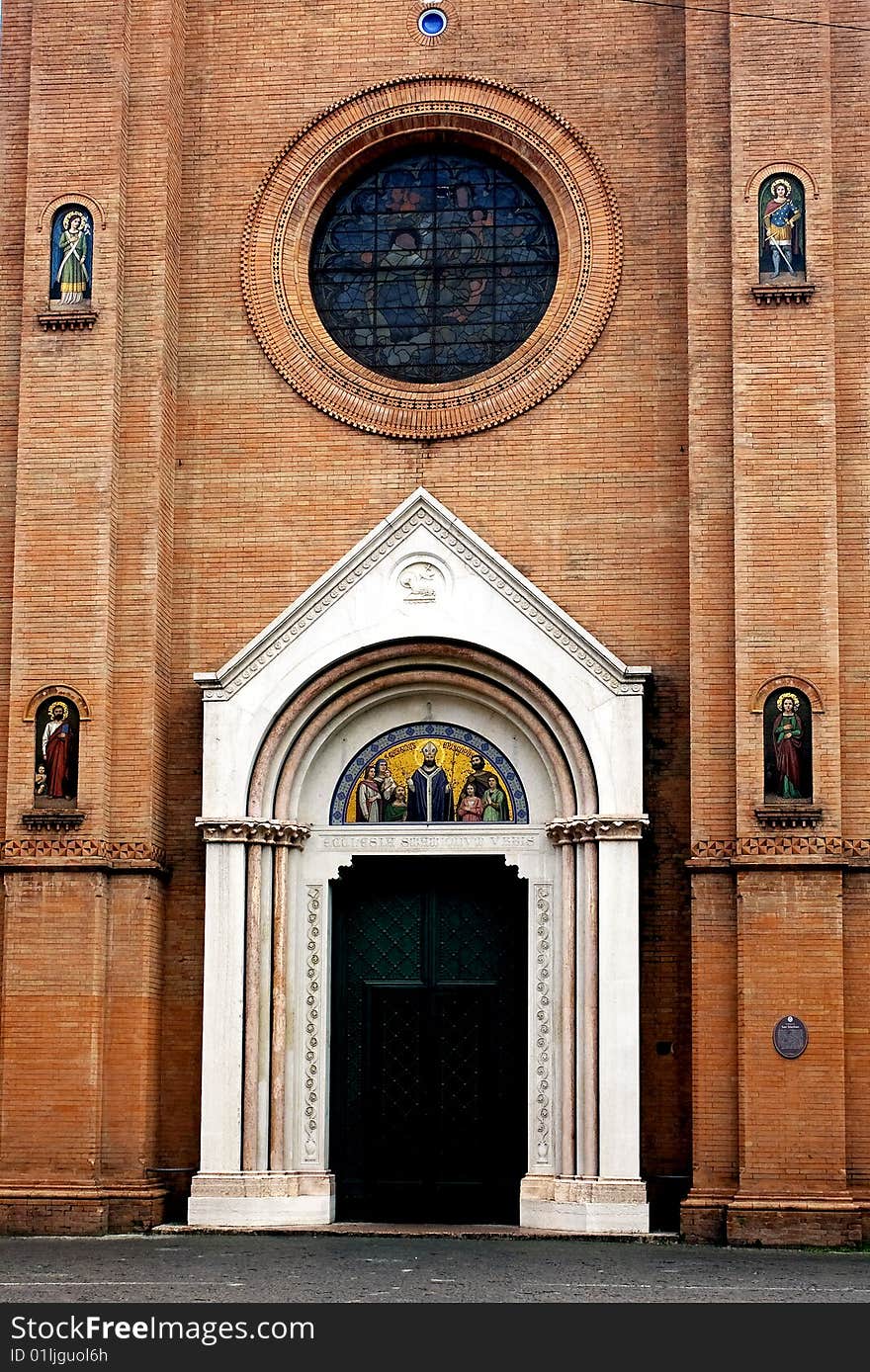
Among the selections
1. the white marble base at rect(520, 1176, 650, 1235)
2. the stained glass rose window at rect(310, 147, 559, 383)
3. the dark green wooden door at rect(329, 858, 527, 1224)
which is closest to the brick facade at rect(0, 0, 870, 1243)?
the white marble base at rect(520, 1176, 650, 1235)

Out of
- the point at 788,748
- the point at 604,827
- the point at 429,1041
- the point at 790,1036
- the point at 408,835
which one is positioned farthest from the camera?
the point at 408,835

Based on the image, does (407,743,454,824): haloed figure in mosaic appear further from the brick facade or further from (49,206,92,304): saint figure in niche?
(49,206,92,304): saint figure in niche

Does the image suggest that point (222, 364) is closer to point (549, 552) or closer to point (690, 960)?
point (549, 552)

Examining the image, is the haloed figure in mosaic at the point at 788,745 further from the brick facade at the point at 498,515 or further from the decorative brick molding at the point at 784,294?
the decorative brick molding at the point at 784,294

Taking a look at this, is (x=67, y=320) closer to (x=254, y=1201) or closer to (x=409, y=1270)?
(x=254, y=1201)

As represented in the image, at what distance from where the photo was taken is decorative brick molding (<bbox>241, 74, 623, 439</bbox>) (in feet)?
66.4

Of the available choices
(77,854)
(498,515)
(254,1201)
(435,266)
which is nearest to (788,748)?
(498,515)

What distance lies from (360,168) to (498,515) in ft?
12.2

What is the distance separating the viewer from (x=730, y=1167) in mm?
18406

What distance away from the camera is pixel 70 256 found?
2027 cm

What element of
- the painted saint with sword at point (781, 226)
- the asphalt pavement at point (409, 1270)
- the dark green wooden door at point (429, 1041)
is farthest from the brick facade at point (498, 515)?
the dark green wooden door at point (429, 1041)

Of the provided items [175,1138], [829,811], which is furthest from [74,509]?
[829,811]

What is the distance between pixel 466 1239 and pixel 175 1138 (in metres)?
2.78

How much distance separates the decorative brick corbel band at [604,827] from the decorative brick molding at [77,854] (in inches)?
145
